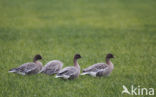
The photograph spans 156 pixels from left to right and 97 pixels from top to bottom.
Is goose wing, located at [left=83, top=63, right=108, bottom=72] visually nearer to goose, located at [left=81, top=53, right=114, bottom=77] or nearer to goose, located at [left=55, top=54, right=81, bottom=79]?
goose, located at [left=81, top=53, right=114, bottom=77]

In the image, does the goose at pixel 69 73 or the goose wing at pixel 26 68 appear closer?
the goose at pixel 69 73

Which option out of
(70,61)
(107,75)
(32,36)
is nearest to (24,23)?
(32,36)

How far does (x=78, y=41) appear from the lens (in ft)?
64.7

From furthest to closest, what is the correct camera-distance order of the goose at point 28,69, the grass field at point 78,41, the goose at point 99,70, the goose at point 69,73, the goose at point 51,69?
the goose at point 51,69, the goose at point 99,70, the goose at point 28,69, the goose at point 69,73, the grass field at point 78,41

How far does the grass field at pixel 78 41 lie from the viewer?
10922 millimetres

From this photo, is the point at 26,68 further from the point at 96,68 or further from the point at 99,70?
the point at 99,70

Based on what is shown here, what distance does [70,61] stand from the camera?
46.9ft

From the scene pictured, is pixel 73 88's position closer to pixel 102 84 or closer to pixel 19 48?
pixel 102 84

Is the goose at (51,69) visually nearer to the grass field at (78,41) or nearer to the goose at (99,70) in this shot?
the grass field at (78,41)

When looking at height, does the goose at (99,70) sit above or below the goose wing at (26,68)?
below

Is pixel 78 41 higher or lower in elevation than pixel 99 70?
lower

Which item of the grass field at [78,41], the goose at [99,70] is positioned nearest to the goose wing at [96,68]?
the goose at [99,70]

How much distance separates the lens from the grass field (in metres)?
10.9

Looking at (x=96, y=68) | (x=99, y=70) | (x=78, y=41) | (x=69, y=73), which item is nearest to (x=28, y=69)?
(x=69, y=73)
